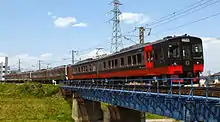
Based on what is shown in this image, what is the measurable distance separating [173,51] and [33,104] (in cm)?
3361

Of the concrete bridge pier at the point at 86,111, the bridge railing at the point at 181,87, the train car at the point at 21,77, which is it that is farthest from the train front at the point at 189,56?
the train car at the point at 21,77

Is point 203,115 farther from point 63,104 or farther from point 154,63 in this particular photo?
point 63,104

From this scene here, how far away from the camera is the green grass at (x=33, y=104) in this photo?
44.6 m

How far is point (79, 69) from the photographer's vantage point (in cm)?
5019

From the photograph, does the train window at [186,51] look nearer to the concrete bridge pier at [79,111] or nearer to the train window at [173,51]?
the train window at [173,51]

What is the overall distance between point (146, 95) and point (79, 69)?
97.1 ft

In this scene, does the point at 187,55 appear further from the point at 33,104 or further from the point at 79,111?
the point at 33,104

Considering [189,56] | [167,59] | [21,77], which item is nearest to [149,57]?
[167,59]

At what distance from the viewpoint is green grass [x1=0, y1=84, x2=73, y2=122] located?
44566mm

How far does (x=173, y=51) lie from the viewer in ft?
79.3

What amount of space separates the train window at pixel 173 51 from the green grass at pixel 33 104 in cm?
2455

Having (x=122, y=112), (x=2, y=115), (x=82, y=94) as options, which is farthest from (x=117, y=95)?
(x=2, y=115)

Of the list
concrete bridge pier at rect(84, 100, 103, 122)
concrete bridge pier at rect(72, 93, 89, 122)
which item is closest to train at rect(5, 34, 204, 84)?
concrete bridge pier at rect(72, 93, 89, 122)

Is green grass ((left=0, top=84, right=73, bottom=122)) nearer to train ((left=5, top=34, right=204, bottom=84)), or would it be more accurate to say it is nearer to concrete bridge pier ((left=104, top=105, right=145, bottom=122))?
concrete bridge pier ((left=104, top=105, right=145, bottom=122))
